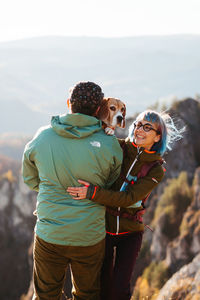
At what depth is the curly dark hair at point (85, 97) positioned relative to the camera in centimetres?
364

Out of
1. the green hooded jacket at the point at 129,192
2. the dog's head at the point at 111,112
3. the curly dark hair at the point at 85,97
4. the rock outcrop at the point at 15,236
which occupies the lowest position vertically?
the rock outcrop at the point at 15,236

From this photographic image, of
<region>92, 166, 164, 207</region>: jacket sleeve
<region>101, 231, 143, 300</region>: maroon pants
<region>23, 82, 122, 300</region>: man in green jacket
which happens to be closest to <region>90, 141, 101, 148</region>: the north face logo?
<region>23, 82, 122, 300</region>: man in green jacket

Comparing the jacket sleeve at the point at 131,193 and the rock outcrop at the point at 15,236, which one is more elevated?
the jacket sleeve at the point at 131,193

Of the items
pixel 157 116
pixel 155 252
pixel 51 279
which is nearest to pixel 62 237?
pixel 51 279

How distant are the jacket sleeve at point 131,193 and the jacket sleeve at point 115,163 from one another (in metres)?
0.20

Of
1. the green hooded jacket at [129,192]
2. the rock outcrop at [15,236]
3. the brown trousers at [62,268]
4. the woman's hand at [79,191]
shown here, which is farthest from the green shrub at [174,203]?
the rock outcrop at [15,236]

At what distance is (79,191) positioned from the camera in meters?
3.58

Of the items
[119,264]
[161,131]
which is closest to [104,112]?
[161,131]

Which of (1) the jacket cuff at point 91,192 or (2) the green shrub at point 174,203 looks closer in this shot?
(1) the jacket cuff at point 91,192

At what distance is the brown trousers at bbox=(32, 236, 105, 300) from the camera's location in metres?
3.78

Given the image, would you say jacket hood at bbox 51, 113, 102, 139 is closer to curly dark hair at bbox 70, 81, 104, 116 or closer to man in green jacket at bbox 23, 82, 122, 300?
man in green jacket at bbox 23, 82, 122, 300

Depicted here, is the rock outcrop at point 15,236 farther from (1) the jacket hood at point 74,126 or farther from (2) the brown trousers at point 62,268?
(1) the jacket hood at point 74,126

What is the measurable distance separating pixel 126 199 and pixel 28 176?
112cm

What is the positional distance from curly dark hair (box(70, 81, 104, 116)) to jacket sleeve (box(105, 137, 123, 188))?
45 centimetres
